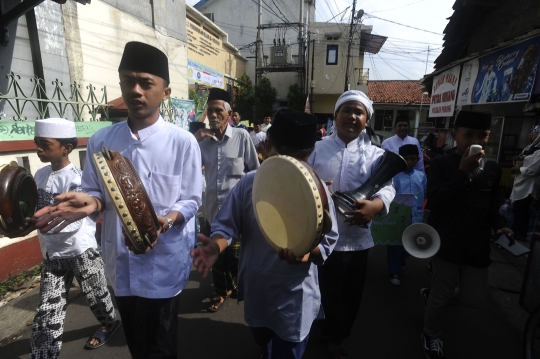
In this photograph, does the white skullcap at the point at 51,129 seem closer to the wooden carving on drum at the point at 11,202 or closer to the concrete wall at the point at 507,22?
the wooden carving on drum at the point at 11,202

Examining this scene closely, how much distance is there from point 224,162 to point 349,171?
1.46 m

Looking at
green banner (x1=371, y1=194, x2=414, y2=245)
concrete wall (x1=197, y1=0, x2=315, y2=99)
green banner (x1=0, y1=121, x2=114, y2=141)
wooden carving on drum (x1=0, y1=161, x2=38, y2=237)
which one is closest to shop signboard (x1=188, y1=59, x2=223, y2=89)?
green banner (x1=0, y1=121, x2=114, y2=141)

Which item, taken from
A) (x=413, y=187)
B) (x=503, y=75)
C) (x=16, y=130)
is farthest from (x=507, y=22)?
(x=16, y=130)

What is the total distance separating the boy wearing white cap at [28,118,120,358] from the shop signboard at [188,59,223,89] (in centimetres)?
1266

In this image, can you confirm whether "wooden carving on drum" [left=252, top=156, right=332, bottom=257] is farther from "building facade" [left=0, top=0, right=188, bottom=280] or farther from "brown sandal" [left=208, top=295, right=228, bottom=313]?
"building facade" [left=0, top=0, right=188, bottom=280]

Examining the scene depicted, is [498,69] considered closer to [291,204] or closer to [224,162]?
[224,162]

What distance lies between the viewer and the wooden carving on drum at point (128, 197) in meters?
1.41

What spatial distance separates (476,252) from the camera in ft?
7.95

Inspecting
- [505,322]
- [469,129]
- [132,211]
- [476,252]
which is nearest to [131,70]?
[132,211]

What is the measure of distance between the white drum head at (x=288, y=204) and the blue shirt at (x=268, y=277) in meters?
0.22

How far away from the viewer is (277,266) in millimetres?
1757

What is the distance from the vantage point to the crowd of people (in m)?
1.76

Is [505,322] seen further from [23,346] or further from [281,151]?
[23,346]

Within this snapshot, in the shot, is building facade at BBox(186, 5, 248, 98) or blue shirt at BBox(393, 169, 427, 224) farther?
building facade at BBox(186, 5, 248, 98)
